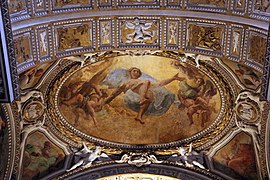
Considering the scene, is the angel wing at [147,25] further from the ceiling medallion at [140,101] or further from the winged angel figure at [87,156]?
the winged angel figure at [87,156]

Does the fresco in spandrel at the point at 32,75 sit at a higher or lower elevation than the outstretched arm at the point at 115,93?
higher

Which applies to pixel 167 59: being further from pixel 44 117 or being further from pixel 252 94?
pixel 44 117

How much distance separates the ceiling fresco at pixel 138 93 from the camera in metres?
13.5

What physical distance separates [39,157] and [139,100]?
2.86m

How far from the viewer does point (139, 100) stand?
16375 mm

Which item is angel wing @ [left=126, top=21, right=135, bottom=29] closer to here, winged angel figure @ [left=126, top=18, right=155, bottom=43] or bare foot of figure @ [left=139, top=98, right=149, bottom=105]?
winged angel figure @ [left=126, top=18, right=155, bottom=43]

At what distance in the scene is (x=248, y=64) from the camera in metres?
13.6

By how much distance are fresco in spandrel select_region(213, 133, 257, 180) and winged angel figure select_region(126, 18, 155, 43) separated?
11.6 feet

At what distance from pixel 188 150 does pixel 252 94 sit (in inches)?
90.4

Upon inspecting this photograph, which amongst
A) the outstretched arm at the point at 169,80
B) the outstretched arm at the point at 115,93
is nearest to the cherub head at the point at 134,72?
the outstretched arm at the point at 115,93

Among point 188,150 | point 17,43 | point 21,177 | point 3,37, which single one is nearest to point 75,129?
point 21,177

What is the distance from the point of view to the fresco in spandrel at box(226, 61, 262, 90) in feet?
Result: 47.2

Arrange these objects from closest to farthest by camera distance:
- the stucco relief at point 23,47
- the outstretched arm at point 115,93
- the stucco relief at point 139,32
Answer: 1. the stucco relief at point 23,47
2. the stucco relief at point 139,32
3. the outstretched arm at point 115,93

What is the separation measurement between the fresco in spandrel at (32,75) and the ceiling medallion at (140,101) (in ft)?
2.08
